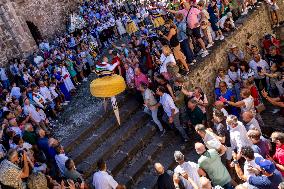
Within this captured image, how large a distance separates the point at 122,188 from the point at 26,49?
Result: 39.8ft

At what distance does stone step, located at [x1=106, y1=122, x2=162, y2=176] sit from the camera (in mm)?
8750

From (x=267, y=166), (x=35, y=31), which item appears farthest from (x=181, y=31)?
(x=35, y=31)

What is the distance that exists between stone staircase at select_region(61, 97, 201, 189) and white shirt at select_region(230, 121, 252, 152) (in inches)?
81.6

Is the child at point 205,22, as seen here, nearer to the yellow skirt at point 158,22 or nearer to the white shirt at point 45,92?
the yellow skirt at point 158,22

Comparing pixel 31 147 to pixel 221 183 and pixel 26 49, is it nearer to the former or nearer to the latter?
pixel 221 183

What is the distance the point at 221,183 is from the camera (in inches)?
266

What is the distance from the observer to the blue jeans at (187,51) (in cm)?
1060

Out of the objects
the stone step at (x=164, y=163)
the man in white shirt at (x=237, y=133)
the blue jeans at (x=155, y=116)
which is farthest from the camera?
the blue jeans at (x=155, y=116)

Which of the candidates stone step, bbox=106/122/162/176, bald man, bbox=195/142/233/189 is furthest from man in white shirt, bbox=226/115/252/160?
stone step, bbox=106/122/162/176

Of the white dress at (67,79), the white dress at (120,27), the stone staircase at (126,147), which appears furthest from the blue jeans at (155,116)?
the white dress at (120,27)

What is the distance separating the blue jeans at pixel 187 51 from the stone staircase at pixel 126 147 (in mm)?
2090

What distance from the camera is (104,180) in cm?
704

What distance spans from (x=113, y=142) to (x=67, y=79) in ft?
13.0

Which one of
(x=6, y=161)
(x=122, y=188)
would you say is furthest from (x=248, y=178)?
(x=6, y=161)
